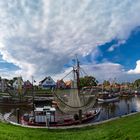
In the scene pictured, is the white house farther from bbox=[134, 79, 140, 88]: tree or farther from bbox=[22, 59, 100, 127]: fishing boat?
bbox=[22, 59, 100, 127]: fishing boat

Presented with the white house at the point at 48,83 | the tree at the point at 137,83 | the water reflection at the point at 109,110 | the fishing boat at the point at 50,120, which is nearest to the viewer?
the fishing boat at the point at 50,120

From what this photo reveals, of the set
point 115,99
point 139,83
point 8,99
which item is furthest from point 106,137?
point 139,83

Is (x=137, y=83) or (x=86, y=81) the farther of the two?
(x=137, y=83)

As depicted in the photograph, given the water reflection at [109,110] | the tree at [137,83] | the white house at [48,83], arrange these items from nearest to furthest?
the water reflection at [109,110]
the white house at [48,83]
the tree at [137,83]

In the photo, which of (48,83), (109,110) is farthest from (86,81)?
→ (109,110)

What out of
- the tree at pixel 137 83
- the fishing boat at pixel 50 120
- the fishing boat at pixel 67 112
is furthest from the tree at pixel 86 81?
the fishing boat at pixel 50 120

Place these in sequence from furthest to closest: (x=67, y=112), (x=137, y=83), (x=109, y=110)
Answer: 1. (x=137, y=83)
2. (x=109, y=110)
3. (x=67, y=112)

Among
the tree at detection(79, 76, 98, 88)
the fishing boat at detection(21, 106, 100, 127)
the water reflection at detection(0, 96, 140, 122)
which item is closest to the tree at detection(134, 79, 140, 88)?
the tree at detection(79, 76, 98, 88)

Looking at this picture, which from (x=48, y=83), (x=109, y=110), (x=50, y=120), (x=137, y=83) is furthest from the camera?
(x=137, y=83)

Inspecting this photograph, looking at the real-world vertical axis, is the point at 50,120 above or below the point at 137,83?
below

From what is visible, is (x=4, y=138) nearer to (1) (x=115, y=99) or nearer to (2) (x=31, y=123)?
(2) (x=31, y=123)

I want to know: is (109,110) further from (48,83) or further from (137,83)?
(137,83)

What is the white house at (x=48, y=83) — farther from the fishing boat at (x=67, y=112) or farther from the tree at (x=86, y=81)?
the fishing boat at (x=67, y=112)

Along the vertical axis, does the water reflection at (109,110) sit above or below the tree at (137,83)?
below
